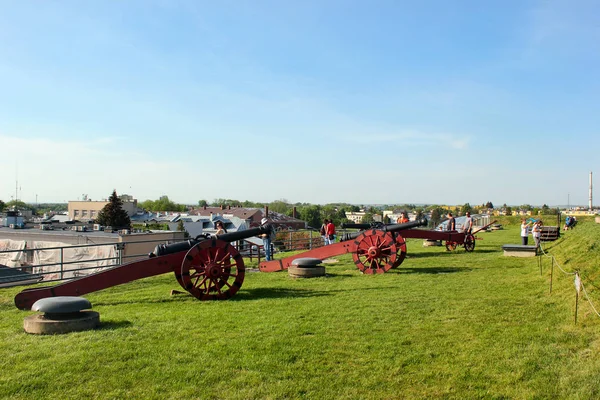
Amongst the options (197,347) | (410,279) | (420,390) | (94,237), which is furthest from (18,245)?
(420,390)

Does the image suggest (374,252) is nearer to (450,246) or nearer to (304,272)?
(304,272)

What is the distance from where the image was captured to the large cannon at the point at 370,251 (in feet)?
43.8

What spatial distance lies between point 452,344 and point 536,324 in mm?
1687

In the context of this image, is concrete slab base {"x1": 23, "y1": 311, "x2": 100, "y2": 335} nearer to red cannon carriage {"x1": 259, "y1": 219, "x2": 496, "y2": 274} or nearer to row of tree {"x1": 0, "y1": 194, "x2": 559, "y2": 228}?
red cannon carriage {"x1": 259, "y1": 219, "x2": 496, "y2": 274}

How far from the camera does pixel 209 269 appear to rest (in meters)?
9.52

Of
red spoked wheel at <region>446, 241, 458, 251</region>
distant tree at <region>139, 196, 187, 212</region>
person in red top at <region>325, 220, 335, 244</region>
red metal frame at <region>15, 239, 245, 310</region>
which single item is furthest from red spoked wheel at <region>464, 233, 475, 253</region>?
distant tree at <region>139, 196, 187, 212</region>

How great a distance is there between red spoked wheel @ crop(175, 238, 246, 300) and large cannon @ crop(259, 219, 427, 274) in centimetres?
406

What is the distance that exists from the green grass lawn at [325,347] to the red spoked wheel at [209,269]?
1.11ft

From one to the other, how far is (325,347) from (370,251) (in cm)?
742

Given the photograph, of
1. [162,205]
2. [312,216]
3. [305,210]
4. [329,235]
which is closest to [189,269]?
[329,235]

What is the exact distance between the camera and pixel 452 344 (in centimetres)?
625

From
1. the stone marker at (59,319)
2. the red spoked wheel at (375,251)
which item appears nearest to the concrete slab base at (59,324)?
the stone marker at (59,319)

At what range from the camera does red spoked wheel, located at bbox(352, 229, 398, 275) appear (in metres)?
13.3

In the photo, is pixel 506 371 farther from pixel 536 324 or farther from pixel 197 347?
pixel 197 347
